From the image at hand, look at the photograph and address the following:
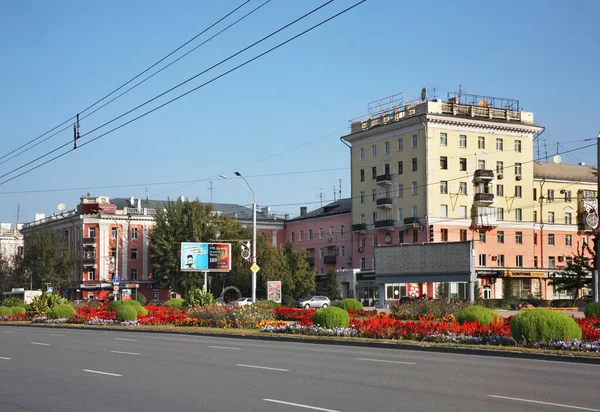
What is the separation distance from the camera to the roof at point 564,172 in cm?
8962

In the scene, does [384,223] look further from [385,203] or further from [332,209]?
[332,209]

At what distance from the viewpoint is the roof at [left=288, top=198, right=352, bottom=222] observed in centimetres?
9648

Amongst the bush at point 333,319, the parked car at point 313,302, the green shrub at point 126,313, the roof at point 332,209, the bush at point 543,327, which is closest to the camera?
the bush at point 543,327

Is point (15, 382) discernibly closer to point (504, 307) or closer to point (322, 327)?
point (322, 327)

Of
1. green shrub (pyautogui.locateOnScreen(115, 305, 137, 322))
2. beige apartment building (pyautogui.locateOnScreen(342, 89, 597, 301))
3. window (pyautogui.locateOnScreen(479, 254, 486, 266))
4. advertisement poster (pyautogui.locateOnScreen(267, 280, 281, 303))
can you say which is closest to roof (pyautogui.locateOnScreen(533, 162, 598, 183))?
beige apartment building (pyautogui.locateOnScreen(342, 89, 597, 301))

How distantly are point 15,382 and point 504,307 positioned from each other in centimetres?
5552

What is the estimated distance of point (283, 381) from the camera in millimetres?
14945

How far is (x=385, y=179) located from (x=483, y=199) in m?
9.65

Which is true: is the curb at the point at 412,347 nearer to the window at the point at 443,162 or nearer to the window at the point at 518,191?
the window at the point at 443,162

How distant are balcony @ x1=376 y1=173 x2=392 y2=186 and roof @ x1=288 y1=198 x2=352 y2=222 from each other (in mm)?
8970

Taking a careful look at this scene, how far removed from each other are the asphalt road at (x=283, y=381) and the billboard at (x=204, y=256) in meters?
37.7

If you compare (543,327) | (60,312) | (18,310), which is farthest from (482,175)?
(543,327)

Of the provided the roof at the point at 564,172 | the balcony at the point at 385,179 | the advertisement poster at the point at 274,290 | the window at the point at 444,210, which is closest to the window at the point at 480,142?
the window at the point at 444,210

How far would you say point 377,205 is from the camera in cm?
8656
